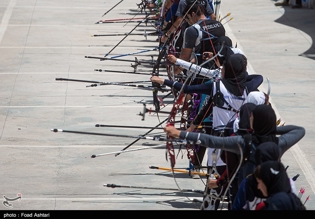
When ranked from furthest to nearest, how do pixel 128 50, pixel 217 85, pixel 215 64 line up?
pixel 128 50, pixel 215 64, pixel 217 85

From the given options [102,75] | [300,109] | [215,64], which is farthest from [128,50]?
[215,64]

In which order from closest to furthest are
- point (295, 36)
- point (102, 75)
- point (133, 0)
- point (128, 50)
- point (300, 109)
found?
point (300, 109)
point (102, 75)
point (128, 50)
point (295, 36)
point (133, 0)

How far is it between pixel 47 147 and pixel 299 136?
5.26m

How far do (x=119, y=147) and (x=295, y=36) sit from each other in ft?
35.9

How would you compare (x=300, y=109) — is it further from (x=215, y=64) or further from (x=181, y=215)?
(x=181, y=215)

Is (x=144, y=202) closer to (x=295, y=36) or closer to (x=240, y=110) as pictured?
(x=240, y=110)

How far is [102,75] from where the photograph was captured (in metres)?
17.2

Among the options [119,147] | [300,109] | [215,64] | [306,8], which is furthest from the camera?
[306,8]

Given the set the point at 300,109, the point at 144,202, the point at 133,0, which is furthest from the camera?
the point at 133,0

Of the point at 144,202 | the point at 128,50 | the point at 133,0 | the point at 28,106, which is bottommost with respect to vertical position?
the point at 133,0

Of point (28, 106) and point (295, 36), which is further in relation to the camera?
point (295, 36)

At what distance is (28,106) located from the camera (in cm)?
1449

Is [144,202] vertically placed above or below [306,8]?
above

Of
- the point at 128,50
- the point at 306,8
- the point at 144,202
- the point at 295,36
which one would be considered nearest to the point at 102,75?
the point at 128,50
